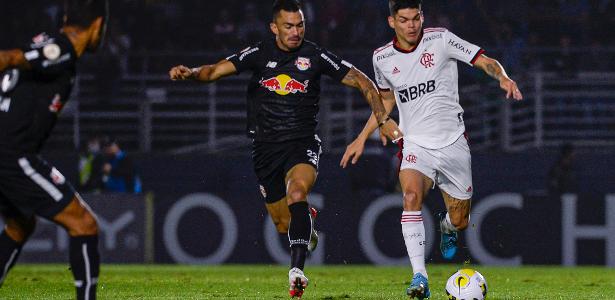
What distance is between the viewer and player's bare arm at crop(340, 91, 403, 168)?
9.56m

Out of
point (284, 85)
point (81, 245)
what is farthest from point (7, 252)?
point (284, 85)

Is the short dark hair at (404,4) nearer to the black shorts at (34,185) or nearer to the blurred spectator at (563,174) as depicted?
the black shorts at (34,185)

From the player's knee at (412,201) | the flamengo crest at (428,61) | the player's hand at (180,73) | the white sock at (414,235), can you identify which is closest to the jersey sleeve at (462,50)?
the flamengo crest at (428,61)

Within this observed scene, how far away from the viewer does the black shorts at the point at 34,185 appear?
6.86 metres

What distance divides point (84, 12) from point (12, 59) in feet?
1.84

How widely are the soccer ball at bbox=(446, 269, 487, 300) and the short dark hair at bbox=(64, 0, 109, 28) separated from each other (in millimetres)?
3274

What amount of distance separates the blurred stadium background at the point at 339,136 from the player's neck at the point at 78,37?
963 cm

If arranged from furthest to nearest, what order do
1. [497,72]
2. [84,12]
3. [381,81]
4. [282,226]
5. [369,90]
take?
[282,226]
[381,81]
[369,90]
[497,72]
[84,12]

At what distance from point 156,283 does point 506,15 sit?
37.7 feet

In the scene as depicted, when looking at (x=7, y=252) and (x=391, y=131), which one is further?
(x=391, y=131)

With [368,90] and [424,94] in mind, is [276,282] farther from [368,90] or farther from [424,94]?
[424,94]

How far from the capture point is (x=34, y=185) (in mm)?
6855

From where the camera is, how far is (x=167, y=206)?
55.7 ft

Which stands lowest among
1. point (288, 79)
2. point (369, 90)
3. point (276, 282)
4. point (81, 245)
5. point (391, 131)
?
point (276, 282)
